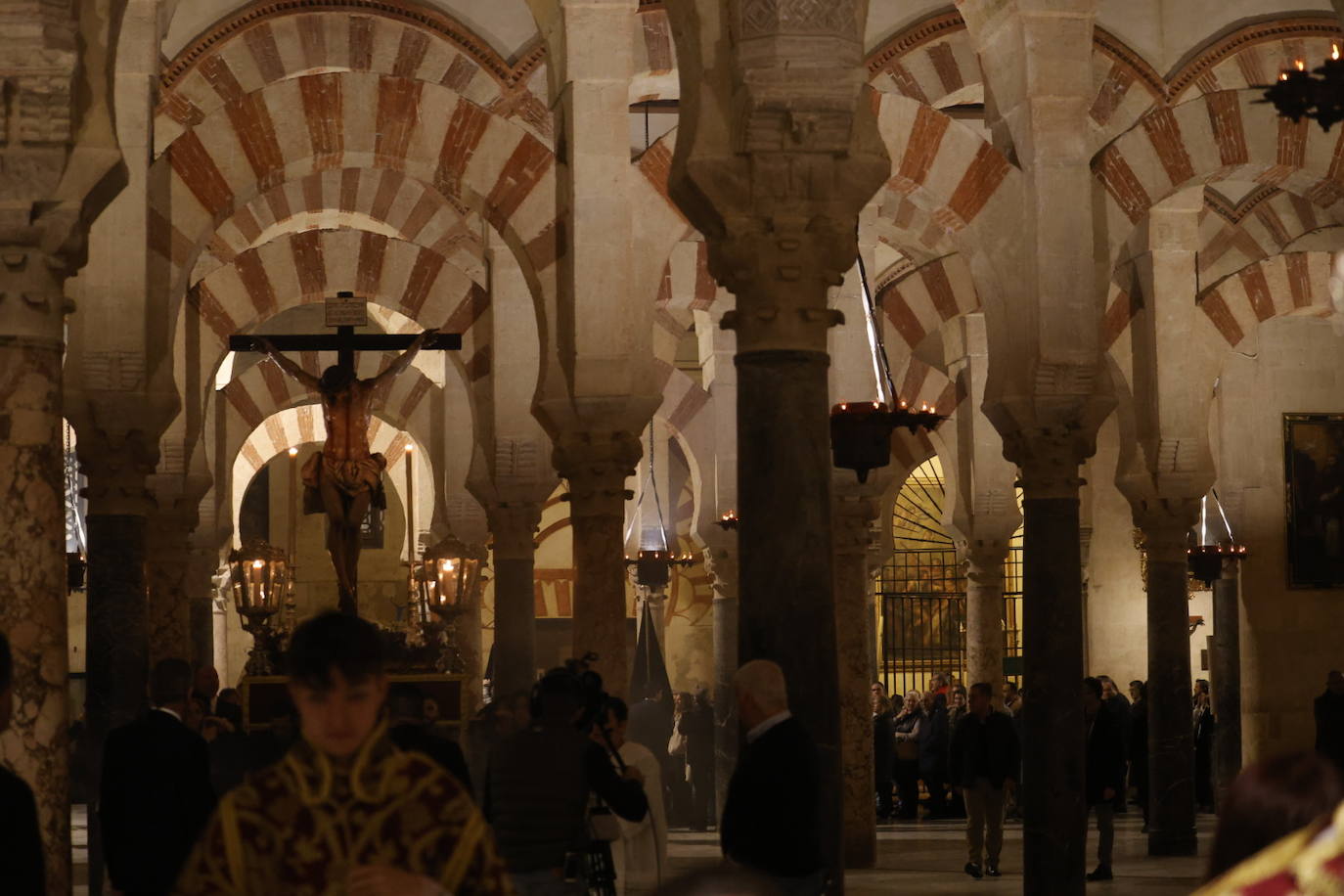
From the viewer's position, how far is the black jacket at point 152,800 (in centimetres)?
473

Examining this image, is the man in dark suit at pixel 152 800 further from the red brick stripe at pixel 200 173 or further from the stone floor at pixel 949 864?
the red brick stripe at pixel 200 173

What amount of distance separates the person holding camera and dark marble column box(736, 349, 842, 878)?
1.12 meters

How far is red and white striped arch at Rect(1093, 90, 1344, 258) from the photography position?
10203 millimetres

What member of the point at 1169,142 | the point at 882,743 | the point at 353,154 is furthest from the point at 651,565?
the point at 1169,142

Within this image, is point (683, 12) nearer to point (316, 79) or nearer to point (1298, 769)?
point (316, 79)

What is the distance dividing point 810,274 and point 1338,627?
1112cm

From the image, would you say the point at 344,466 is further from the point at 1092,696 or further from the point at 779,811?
the point at 779,811

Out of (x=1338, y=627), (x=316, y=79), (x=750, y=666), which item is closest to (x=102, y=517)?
Answer: (x=316, y=79)

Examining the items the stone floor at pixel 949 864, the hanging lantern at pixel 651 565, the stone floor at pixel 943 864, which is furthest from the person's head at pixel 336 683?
the hanging lantern at pixel 651 565

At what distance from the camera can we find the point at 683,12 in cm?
654

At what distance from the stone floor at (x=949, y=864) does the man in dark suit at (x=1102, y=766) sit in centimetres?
18

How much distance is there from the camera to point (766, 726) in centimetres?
438

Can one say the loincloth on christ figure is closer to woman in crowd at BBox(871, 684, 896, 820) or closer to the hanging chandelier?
woman in crowd at BBox(871, 684, 896, 820)

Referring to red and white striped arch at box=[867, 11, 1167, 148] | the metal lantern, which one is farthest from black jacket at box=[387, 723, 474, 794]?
red and white striped arch at box=[867, 11, 1167, 148]
